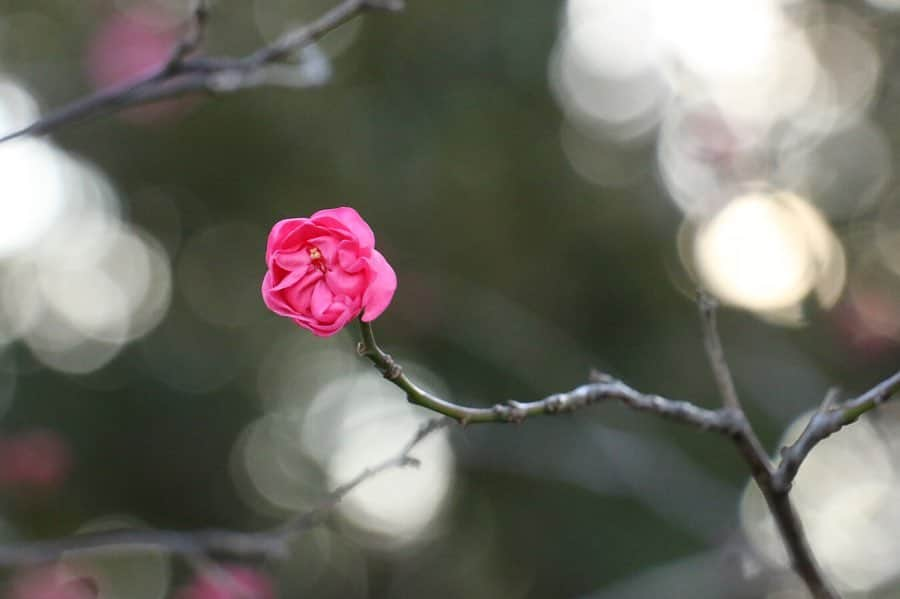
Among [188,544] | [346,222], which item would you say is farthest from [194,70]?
[188,544]

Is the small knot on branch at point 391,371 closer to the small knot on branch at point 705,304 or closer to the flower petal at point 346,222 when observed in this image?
the flower petal at point 346,222

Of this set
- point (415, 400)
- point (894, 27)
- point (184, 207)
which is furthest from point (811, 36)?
point (415, 400)

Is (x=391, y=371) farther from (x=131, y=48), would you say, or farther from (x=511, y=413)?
(x=131, y=48)

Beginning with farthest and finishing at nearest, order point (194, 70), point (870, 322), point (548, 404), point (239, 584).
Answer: point (870, 322), point (239, 584), point (194, 70), point (548, 404)

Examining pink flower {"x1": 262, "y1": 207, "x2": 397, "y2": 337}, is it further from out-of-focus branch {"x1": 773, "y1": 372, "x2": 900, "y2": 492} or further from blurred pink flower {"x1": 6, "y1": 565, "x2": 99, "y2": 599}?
blurred pink flower {"x1": 6, "y1": 565, "x2": 99, "y2": 599}

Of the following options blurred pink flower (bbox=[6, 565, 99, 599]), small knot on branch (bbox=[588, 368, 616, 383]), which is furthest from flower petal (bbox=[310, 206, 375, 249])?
blurred pink flower (bbox=[6, 565, 99, 599])

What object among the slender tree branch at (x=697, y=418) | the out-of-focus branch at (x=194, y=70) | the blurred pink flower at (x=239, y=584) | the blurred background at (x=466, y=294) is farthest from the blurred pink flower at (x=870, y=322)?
the slender tree branch at (x=697, y=418)

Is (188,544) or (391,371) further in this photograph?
(188,544)
